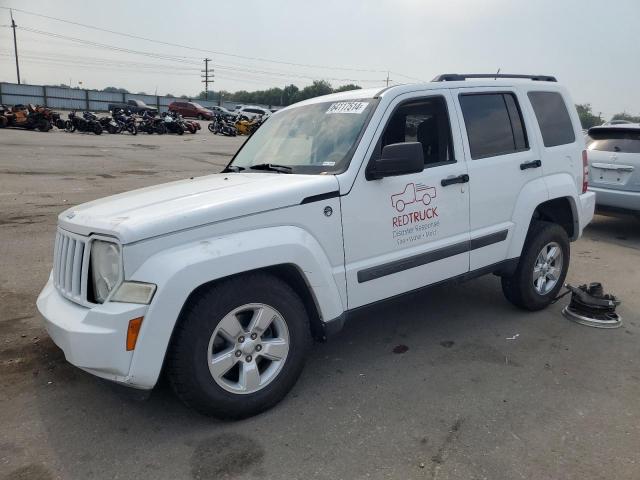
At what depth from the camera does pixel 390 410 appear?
314 cm

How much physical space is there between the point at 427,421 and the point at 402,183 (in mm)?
1541

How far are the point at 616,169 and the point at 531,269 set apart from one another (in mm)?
4256

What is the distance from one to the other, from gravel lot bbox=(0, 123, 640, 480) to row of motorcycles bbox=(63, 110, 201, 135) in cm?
2442

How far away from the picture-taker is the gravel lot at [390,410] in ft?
8.66

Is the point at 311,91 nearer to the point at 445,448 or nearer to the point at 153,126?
the point at 153,126

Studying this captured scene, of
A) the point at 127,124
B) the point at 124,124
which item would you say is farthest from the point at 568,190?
the point at 124,124

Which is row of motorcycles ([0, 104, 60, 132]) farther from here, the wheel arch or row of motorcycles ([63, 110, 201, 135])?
the wheel arch

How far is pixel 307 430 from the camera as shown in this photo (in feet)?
9.63

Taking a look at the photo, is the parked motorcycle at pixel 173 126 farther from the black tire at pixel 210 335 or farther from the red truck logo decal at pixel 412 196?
the black tire at pixel 210 335

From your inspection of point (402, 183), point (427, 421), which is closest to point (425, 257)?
point (402, 183)

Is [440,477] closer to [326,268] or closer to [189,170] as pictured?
[326,268]

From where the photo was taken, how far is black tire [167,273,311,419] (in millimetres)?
2723

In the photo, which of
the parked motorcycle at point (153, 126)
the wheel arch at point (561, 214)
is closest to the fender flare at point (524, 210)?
the wheel arch at point (561, 214)

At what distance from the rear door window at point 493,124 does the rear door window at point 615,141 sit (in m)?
4.35
